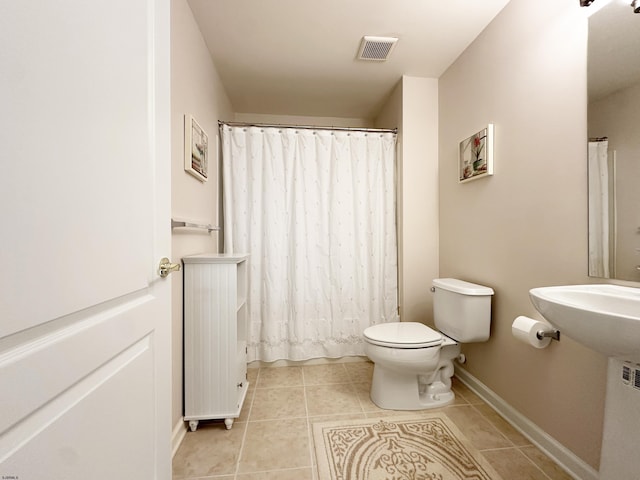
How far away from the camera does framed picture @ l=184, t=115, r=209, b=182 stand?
1518 mm

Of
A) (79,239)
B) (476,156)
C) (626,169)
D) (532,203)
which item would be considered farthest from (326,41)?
(79,239)

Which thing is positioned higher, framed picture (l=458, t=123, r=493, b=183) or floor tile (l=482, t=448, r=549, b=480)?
framed picture (l=458, t=123, r=493, b=183)

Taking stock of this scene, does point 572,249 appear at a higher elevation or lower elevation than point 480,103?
lower

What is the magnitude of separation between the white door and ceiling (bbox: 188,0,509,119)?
107cm

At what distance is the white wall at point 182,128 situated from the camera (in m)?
1.39

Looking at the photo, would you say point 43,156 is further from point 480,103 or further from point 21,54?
point 480,103

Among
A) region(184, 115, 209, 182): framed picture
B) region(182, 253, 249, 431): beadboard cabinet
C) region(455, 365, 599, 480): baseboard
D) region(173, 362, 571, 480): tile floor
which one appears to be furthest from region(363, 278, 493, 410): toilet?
region(184, 115, 209, 182): framed picture

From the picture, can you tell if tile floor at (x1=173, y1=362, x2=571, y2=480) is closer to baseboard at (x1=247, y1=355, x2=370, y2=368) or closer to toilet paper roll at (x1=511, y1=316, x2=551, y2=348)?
baseboard at (x1=247, y1=355, x2=370, y2=368)

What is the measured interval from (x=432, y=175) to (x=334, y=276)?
1.16 meters

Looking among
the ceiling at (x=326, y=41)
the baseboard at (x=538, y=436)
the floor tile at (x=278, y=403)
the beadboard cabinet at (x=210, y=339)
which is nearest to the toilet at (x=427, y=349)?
the baseboard at (x=538, y=436)

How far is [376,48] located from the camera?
1.88m

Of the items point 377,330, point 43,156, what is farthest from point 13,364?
point 377,330

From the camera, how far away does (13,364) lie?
39 centimetres

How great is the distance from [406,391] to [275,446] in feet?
2.68
